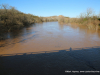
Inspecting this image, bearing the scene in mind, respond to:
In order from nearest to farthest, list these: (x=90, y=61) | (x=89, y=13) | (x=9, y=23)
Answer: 1. (x=90, y=61)
2. (x=9, y=23)
3. (x=89, y=13)

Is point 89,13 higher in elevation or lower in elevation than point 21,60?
higher

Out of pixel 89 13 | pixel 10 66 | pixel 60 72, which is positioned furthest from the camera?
pixel 89 13

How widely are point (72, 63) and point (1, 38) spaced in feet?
24.8

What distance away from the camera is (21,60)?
4707mm

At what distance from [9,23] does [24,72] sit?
12946 mm

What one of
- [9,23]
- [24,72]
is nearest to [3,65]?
[24,72]

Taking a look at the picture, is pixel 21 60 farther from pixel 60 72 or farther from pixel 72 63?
pixel 72 63

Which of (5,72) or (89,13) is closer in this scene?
(5,72)

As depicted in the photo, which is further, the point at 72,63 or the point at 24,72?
the point at 72,63

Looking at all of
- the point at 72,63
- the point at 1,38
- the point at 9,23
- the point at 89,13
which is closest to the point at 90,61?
the point at 72,63

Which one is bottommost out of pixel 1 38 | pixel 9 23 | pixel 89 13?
pixel 1 38

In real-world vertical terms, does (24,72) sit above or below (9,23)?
below

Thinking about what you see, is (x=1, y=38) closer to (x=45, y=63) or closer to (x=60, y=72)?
(x=45, y=63)

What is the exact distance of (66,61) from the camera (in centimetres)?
460
